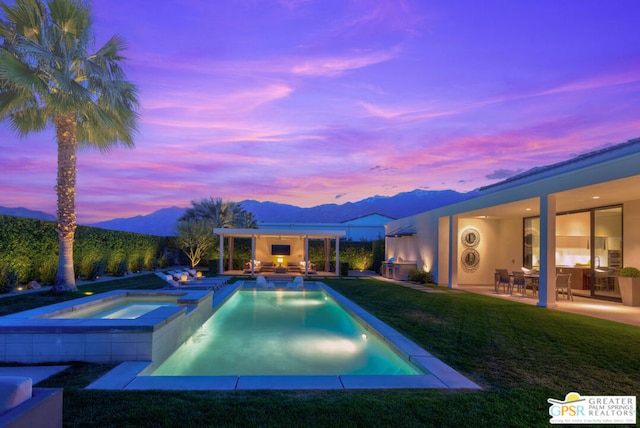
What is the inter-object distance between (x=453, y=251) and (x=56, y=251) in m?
14.4

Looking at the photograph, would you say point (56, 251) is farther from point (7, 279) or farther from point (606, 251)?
point (606, 251)

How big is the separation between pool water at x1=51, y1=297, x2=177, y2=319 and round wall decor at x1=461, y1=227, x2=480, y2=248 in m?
11.9

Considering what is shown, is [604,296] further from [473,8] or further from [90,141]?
[90,141]

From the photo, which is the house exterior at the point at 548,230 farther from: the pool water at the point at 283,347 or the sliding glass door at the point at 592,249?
the pool water at the point at 283,347

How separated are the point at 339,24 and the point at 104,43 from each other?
22.1 feet

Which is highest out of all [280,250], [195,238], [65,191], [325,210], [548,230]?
[325,210]

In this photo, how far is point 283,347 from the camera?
6.73 meters

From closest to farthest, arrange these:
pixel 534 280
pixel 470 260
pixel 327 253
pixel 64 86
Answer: pixel 64 86, pixel 534 280, pixel 470 260, pixel 327 253

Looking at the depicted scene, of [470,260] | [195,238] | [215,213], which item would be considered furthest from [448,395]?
[215,213]

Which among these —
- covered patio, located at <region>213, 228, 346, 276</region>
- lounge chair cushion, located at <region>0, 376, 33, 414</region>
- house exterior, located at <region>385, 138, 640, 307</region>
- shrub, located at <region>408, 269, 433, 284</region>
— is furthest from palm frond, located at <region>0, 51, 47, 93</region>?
shrub, located at <region>408, 269, 433, 284</region>

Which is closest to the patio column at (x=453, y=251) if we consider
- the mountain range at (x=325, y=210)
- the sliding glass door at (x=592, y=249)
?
the sliding glass door at (x=592, y=249)

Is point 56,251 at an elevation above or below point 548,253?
below

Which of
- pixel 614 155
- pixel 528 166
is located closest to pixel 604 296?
pixel 614 155

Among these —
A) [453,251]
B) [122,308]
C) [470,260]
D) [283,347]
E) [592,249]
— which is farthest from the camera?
[470,260]
